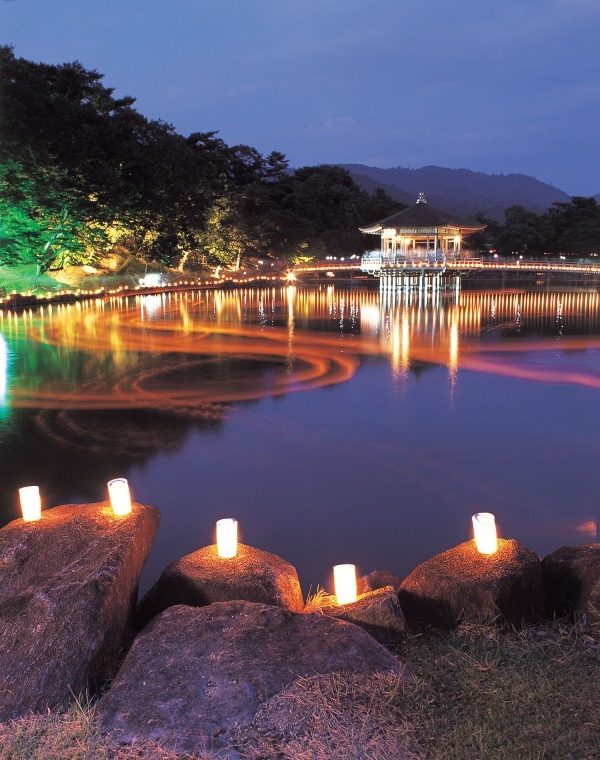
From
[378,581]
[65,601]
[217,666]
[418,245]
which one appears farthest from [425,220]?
[217,666]

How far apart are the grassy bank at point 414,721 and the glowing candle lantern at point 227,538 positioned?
1275 millimetres

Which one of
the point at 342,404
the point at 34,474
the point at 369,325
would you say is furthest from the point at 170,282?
the point at 34,474

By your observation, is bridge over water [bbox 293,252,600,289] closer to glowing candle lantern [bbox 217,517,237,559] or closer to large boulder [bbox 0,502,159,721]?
glowing candle lantern [bbox 217,517,237,559]

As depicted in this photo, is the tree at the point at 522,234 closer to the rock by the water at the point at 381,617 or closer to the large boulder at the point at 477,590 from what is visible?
the large boulder at the point at 477,590

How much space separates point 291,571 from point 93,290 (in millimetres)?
30129

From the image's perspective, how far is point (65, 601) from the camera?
338 centimetres

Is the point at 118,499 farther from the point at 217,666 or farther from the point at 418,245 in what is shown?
the point at 418,245

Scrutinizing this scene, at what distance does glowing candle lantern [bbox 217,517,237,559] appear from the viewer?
405 cm

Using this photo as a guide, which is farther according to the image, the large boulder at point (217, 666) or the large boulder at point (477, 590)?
the large boulder at point (477, 590)

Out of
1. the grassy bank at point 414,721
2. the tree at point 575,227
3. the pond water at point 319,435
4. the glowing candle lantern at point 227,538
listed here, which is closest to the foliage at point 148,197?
the tree at point 575,227

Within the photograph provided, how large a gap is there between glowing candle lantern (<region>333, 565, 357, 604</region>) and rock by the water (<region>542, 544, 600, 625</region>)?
3.76 ft

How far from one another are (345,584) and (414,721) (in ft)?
4.13

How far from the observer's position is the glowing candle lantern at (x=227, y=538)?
13.3 ft

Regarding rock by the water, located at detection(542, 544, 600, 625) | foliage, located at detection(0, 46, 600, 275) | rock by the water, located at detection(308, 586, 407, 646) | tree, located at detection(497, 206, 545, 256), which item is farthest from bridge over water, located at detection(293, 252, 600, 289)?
rock by the water, located at detection(308, 586, 407, 646)
